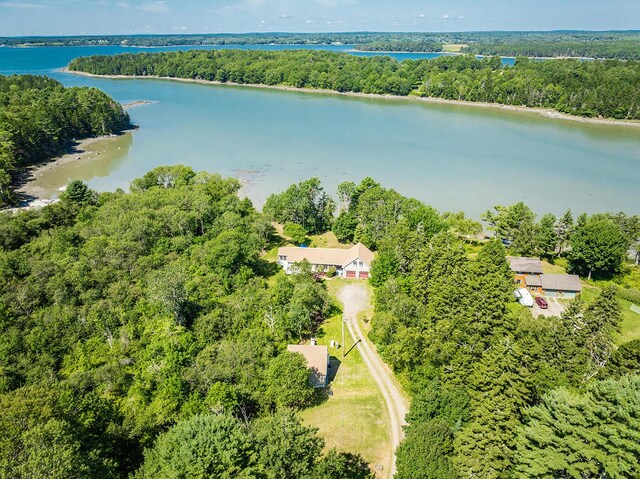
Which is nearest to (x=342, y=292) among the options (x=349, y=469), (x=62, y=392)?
(x=349, y=469)

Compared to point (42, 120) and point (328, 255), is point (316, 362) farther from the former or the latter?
point (42, 120)

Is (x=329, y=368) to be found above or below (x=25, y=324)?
below

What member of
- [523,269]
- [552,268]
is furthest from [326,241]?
[552,268]

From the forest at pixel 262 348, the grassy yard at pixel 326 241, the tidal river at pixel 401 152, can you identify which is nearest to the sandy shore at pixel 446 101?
the tidal river at pixel 401 152

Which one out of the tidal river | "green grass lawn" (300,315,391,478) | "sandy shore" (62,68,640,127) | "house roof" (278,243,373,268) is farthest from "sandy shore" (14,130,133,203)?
"sandy shore" (62,68,640,127)

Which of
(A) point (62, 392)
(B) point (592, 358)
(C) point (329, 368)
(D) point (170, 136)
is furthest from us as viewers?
(D) point (170, 136)

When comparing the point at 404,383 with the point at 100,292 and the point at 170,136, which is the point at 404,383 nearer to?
the point at 100,292

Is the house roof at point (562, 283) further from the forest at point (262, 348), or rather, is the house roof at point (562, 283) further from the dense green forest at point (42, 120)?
the dense green forest at point (42, 120)

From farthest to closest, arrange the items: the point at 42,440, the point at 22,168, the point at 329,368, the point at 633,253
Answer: the point at 22,168, the point at 633,253, the point at 329,368, the point at 42,440
